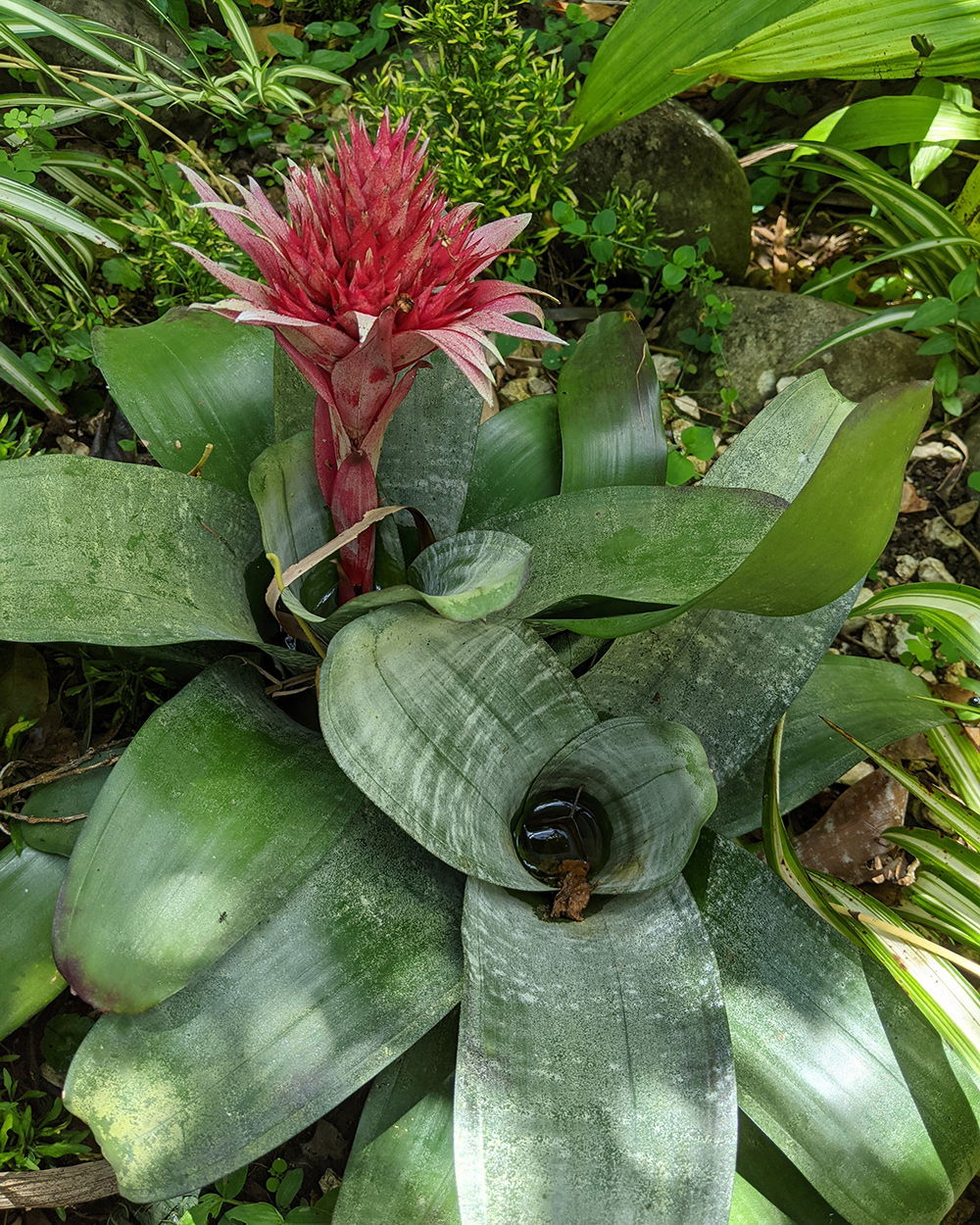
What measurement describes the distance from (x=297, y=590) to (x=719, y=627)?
1.89ft

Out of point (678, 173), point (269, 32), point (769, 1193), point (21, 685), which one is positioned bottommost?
point (769, 1193)

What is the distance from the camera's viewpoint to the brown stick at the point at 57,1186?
3.33 ft

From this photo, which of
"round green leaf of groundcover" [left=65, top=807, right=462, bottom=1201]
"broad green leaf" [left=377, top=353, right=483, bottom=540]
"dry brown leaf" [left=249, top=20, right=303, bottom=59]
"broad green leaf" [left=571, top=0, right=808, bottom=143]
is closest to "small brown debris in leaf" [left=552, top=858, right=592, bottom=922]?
"round green leaf of groundcover" [left=65, top=807, right=462, bottom=1201]

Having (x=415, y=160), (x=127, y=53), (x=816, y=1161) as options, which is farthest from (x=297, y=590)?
(x=127, y=53)

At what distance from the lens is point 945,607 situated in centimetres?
130

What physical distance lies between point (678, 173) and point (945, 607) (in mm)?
1214

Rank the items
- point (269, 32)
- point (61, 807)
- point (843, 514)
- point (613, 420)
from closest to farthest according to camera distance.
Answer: point (843, 514) → point (61, 807) → point (613, 420) → point (269, 32)

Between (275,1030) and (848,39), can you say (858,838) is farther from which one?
(848,39)

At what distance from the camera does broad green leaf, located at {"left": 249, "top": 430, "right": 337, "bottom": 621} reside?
0.95 metres

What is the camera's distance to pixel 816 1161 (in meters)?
0.91

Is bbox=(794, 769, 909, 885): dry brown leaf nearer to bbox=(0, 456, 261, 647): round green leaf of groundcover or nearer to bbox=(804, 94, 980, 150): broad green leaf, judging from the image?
bbox=(0, 456, 261, 647): round green leaf of groundcover

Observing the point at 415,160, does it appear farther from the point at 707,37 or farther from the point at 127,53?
the point at 127,53

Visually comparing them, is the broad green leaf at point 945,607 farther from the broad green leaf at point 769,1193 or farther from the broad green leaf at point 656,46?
the broad green leaf at point 656,46

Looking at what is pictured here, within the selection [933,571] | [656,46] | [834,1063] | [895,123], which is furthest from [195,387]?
[895,123]
